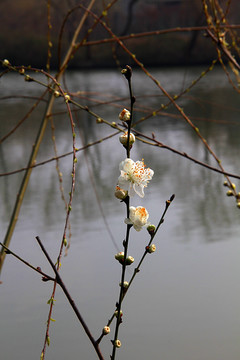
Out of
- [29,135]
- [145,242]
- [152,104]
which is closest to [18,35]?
[152,104]

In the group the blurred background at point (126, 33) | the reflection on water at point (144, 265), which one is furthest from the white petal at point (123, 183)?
the blurred background at point (126, 33)

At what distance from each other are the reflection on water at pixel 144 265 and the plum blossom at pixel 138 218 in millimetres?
323

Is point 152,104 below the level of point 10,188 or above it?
above

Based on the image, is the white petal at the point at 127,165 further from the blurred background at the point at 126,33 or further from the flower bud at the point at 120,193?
the blurred background at the point at 126,33

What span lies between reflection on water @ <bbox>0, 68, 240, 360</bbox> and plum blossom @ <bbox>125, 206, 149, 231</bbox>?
0.32 meters

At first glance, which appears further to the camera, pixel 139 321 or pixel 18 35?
pixel 18 35

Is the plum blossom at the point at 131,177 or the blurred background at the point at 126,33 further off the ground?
the blurred background at the point at 126,33

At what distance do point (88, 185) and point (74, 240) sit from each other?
45cm

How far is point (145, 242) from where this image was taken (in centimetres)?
111

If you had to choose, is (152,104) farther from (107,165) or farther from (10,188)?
(10,188)

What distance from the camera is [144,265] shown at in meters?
1.01

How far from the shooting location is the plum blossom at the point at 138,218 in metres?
0.31

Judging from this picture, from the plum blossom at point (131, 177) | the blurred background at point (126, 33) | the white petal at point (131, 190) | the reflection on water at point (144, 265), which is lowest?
the white petal at point (131, 190)

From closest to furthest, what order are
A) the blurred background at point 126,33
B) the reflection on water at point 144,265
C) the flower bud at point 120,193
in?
1. the flower bud at point 120,193
2. the reflection on water at point 144,265
3. the blurred background at point 126,33
